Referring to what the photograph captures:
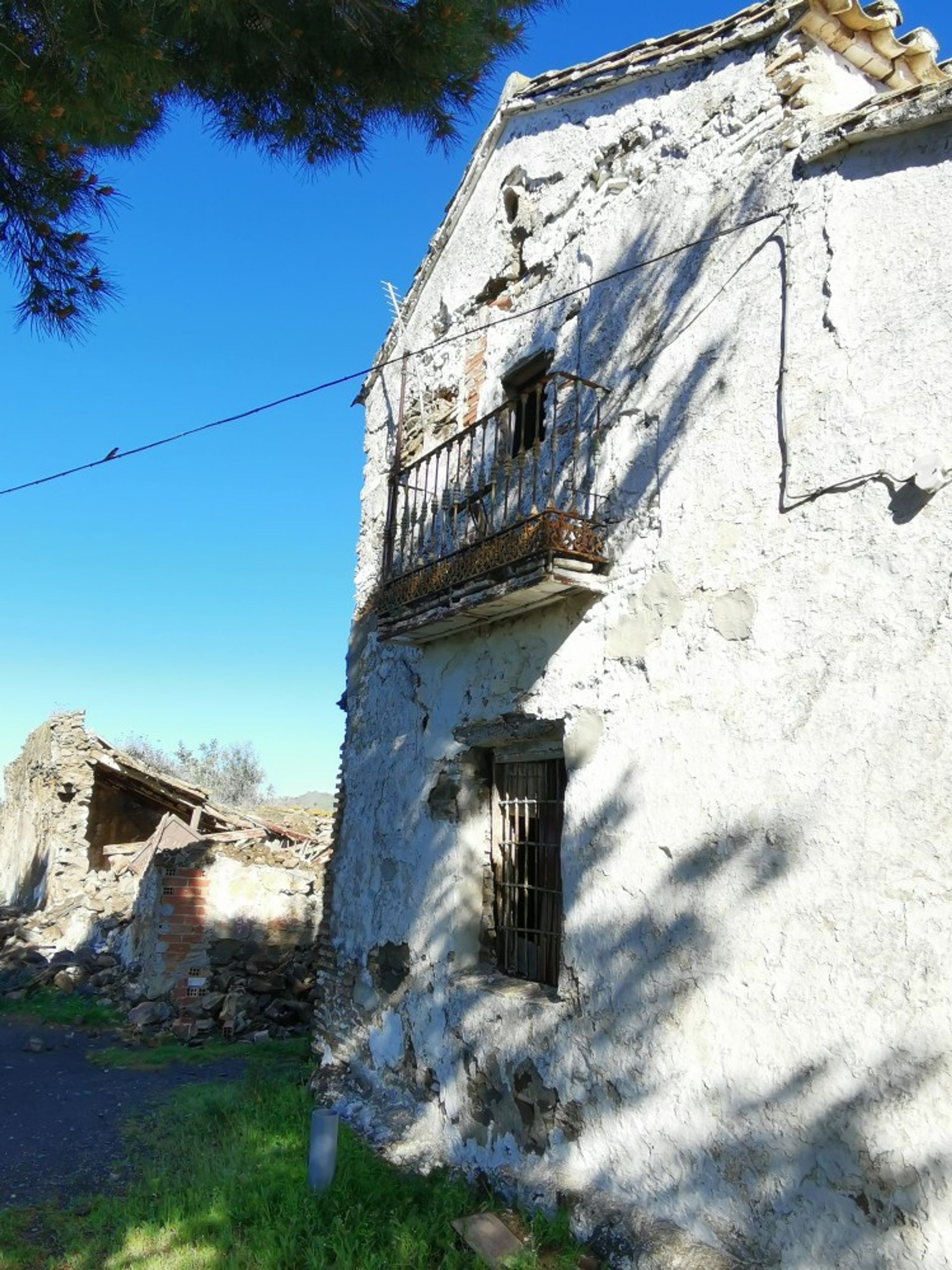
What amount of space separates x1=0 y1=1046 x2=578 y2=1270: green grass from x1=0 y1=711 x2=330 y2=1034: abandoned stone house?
262 centimetres

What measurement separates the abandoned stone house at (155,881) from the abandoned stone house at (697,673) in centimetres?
310

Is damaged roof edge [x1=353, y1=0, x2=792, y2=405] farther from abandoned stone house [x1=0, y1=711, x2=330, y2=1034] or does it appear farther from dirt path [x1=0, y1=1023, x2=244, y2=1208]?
dirt path [x1=0, y1=1023, x2=244, y2=1208]

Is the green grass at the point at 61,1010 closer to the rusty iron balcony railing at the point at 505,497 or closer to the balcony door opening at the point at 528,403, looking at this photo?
the rusty iron balcony railing at the point at 505,497

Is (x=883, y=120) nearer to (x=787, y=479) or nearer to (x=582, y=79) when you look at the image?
(x=787, y=479)

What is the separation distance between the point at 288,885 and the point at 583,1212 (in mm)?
7330

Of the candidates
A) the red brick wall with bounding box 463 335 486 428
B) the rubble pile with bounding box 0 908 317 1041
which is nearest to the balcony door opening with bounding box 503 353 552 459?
the red brick wall with bounding box 463 335 486 428

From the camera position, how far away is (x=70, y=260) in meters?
4.84

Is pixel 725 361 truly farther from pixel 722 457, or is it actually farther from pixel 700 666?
pixel 700 666

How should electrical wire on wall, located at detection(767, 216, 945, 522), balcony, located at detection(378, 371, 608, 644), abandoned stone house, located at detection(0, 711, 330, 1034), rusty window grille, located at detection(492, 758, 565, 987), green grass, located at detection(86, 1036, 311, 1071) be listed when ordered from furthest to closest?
abandoned stone house, located at detection(0, 711, 330, 1034) → green grass, located at detection(86, 1036, 311, 1071) → rusty window grille, located at detection(492, 758, 565, 987) → balcony, located at detection(378, 371, 608, 644) → electrical wire on wall, located at detection(767, 216, 945, 522)

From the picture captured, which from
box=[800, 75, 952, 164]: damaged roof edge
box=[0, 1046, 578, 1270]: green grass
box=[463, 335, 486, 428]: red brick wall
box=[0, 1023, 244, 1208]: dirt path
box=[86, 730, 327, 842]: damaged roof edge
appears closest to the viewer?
box=[800, 75, 952, 164]: damaged roof edge

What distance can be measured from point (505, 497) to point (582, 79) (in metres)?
2.69

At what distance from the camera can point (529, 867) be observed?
5359 millimetres

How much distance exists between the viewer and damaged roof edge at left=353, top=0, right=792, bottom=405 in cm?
462

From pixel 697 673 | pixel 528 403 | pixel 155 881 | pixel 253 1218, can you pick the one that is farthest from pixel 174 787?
pixel 697 673
